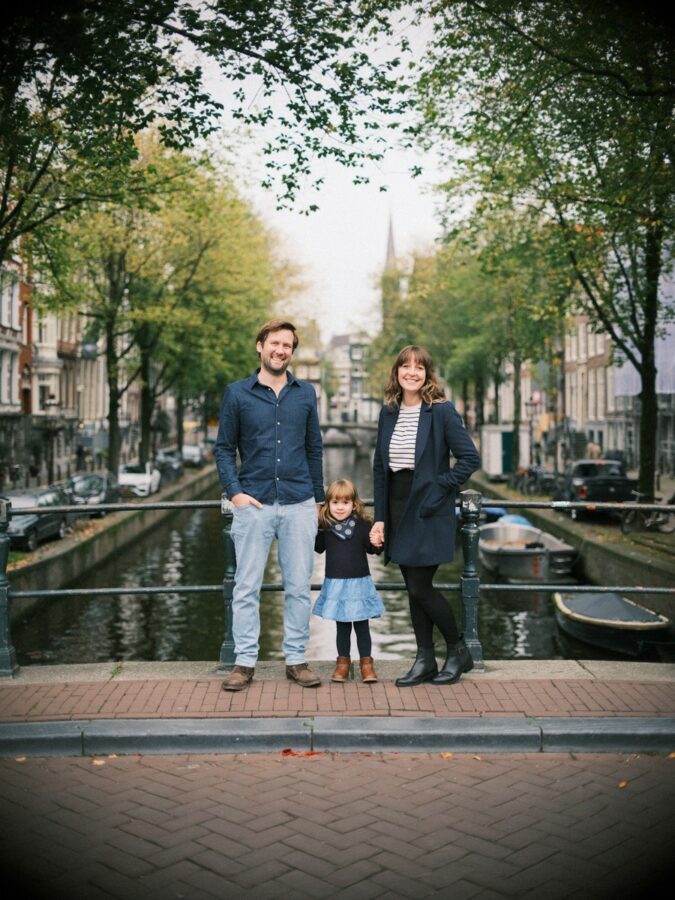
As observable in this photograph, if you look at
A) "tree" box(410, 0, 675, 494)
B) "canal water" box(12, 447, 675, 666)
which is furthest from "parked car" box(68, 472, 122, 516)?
"tree" box(410, 0, 675, 494)

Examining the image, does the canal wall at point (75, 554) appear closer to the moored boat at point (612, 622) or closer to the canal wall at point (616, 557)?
the moored boat at point (612, 622)

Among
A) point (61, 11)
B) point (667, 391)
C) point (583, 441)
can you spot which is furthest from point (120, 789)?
point (583, 441)

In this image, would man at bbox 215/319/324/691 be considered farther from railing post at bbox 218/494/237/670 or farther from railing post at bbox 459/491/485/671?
railing post at bbox 459/491/485/671

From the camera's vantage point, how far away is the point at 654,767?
465 cm

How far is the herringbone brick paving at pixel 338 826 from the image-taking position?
3.50m

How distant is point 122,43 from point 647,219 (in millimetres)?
8200

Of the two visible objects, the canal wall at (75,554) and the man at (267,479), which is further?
the canal wall at (75,554)

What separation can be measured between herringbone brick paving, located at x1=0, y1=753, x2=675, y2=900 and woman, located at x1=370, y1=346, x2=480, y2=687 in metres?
0.94

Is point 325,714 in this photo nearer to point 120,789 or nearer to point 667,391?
point 120,789

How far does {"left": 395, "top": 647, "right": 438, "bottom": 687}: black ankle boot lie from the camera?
18.4 feet

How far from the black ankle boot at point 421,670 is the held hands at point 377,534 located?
2.15 ft

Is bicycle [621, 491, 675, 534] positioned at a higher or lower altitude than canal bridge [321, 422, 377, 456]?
lower

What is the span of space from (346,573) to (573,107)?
6.82 m

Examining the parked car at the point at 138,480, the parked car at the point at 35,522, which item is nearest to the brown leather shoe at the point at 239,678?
the parked car at the point at 35,522
